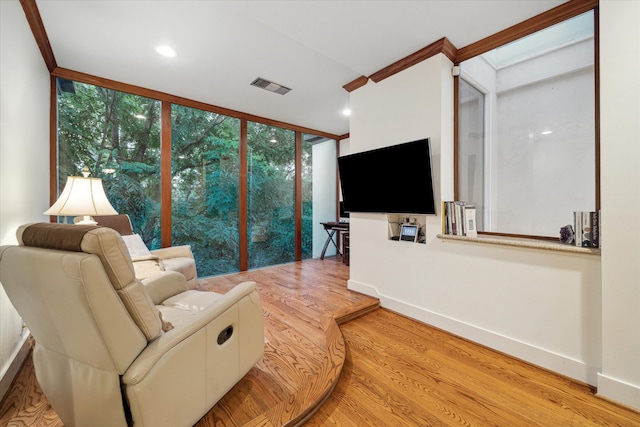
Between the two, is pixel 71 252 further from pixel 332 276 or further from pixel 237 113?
pixel 237 113

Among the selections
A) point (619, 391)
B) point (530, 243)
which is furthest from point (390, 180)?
point (619, 391)

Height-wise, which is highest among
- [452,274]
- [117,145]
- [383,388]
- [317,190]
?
[117,145]

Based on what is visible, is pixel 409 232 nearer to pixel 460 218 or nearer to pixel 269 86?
pixel 460 218

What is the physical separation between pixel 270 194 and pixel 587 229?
397 centimetres

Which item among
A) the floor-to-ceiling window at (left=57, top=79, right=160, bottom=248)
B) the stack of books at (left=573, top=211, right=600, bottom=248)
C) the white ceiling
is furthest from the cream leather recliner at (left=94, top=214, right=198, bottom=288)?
the stack of books at (left=573, top=211, right=600, bottom=248)

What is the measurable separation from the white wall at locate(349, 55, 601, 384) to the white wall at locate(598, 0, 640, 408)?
13 cm

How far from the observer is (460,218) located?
240cm

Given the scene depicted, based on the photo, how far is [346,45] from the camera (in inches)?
96.7

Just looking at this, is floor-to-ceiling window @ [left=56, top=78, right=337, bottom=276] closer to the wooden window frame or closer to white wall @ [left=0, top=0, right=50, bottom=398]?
white wall @ [left=0, top=0, right=50, bottom=398]

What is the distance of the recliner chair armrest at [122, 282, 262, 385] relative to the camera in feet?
3.34

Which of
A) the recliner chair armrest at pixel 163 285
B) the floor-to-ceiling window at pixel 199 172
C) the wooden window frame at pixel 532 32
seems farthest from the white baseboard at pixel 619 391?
the floor-to-ceiling window at pixel 199 172

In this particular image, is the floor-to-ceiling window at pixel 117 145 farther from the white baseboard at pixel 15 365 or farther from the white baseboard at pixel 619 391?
the white baseboard at pixel 619 391

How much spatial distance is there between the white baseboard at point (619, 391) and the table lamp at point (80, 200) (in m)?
3.71

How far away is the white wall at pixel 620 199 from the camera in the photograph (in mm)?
1515
